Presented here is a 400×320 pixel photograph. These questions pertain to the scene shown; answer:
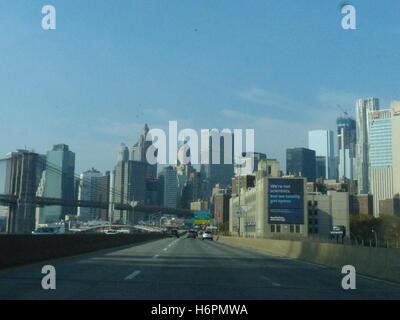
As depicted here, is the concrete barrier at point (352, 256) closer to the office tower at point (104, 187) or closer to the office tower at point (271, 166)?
the office tower at point (104, 187)

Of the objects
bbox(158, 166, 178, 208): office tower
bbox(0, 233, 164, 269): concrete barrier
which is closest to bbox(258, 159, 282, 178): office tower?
bbox(158, 166, 178, 208): office tower

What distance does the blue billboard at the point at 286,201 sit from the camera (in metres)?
147

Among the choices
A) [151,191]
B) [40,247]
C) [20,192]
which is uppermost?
[151,191]

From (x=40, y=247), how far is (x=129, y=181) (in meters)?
130

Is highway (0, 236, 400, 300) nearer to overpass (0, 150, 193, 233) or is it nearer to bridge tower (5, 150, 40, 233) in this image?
overpass (0, 150, 193, 233)

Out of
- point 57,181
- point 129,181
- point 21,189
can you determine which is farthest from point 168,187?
point 21,189

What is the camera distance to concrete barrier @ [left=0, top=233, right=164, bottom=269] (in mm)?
21141

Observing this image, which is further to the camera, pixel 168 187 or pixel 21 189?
pixel 168 187

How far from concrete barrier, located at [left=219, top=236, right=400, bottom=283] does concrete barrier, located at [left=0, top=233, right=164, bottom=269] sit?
12.8 metres

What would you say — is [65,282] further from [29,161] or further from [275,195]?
[275,195]

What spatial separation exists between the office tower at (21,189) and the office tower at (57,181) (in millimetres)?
20687

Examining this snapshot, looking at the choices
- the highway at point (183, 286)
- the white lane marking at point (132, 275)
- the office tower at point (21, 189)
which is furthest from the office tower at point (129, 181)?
the highway at point (183, 286)

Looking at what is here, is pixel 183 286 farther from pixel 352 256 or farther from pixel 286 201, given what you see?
pixel 286 201

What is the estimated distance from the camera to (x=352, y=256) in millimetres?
23734
